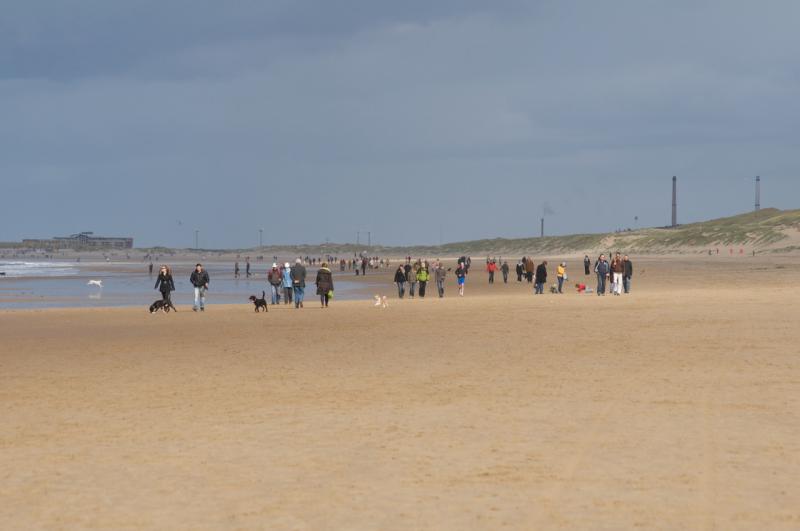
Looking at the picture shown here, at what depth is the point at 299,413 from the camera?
11508 millimetres

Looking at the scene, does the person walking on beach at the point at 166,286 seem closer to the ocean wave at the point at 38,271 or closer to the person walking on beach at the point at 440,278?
the person walking on beach at the point at 440,278

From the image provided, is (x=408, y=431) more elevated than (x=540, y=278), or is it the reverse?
(x=540, y=278)

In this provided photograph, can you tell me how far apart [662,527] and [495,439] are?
10.5 ft

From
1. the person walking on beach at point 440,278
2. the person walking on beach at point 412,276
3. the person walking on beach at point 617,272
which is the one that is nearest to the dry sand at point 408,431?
the person walking on beach at point 617,272

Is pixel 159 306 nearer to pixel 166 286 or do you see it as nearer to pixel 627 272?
pixel 166 286

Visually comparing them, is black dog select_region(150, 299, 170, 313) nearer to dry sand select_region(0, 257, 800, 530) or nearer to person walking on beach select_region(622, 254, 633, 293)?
dry sand select_region(0, 257, 800, 530)

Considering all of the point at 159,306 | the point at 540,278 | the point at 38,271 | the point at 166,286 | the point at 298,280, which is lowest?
the point at 38,271

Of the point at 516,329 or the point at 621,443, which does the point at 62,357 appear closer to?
the point at 516,329

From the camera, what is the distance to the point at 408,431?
1031 cm

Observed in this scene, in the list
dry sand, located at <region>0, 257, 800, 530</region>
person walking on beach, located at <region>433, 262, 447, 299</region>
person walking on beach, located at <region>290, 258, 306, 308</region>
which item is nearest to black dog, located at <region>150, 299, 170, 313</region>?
person walking on beach, located at <region>290, 258, 306, 308</region>

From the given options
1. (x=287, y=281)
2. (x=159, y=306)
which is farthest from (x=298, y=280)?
(x=159, y=306)

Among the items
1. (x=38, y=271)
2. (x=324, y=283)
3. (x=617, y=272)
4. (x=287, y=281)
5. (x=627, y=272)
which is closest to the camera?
(x=324, y=283)

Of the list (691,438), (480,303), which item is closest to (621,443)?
(691,438)

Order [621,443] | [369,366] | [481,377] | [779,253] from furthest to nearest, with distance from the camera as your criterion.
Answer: [779,253] → [369,366] → [481,377] → [621,443]
